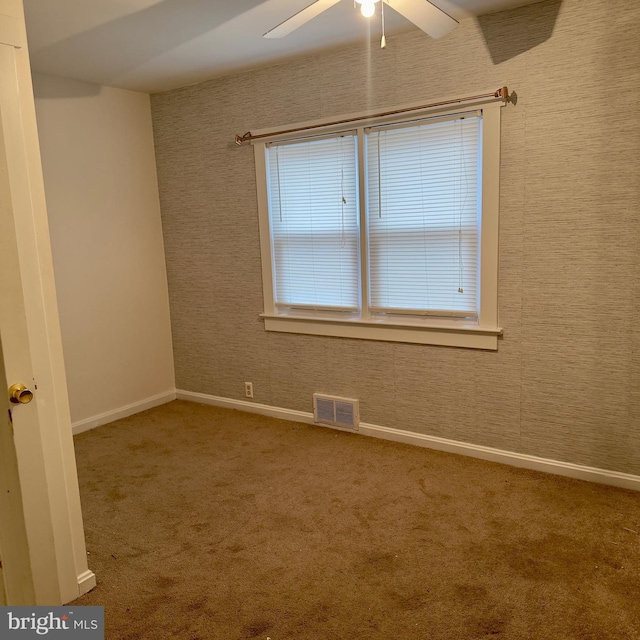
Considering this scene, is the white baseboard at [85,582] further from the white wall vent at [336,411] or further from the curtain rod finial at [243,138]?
the curtain rod finial at [243,138]

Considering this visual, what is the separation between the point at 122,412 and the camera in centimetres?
414

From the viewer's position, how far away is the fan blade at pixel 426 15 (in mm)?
1998

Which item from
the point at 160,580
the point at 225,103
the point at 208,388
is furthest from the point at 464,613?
the point at 225,103

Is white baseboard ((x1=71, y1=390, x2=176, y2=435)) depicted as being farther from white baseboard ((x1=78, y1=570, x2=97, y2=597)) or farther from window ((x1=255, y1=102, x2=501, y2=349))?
white baseboard ((x1=78, y1=570, x2=97, y2=597))

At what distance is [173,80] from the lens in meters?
3.85

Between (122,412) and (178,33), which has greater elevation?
(178,33)

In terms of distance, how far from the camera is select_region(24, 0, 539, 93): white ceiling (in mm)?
2611

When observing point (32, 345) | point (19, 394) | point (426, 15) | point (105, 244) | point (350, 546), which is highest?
point (426, 15)

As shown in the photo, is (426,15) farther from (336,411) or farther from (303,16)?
(336,411)

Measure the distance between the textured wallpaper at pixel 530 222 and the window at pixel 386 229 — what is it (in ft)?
0.36

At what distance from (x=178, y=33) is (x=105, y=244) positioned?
1.72 m

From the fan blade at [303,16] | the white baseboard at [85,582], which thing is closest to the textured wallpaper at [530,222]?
the fan blade at [303,16]

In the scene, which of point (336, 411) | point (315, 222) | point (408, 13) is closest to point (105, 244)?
point (315, 222)

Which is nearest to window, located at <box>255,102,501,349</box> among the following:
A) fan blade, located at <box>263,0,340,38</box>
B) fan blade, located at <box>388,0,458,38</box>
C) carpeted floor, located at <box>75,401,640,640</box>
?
fan blade, located at <box>388,0,458,38</box>
